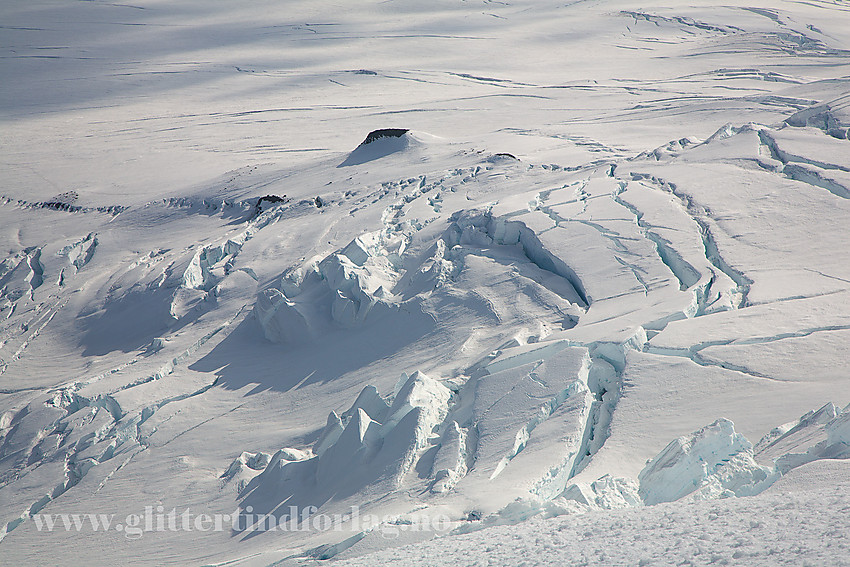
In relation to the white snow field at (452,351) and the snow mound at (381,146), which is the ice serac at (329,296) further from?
the snow mound at (381,146)

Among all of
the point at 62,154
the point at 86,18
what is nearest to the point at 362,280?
the point at 62,154

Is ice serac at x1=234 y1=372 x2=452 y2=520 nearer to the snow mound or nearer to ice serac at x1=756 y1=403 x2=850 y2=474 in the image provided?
ice serac at x1=756 y1=403 x2=850 y2=474

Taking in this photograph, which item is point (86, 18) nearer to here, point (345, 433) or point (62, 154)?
point (62, 154)

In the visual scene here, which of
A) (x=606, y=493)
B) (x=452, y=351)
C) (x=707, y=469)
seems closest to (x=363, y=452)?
(x=452, y=351)

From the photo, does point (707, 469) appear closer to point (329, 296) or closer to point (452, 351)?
point (452, 351)

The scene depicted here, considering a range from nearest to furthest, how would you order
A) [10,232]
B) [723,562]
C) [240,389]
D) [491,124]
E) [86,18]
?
[723,562], [240,389], [10,232], [491,124], [86,18]
